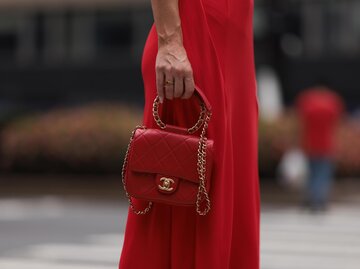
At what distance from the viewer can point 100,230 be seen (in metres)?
9.00

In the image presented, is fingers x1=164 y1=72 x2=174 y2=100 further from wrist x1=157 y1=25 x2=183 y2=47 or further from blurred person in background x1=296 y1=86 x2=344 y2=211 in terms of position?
blurred person in background x1=296 y1=86 x2=344 y2=211

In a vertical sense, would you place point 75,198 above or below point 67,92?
below

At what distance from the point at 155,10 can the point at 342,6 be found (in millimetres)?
24759

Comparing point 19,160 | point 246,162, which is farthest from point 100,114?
point 246,162

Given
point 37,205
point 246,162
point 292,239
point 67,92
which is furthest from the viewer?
point 67,92

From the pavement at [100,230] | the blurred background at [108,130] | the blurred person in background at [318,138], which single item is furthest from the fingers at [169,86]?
the blurred person in background at [318,138]

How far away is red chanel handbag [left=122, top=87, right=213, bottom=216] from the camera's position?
2.45 m

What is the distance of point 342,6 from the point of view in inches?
1043

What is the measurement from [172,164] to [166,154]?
0.11 ft

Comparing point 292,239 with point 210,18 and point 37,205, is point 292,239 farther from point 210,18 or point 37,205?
point 210,18

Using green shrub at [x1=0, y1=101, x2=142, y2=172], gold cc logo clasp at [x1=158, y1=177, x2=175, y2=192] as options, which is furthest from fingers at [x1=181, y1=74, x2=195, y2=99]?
green shrub at [x1=0, y1=101, x2=142, y2=172]

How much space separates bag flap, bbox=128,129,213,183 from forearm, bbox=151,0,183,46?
265mm

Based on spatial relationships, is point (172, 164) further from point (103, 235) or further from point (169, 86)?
point (103, 235)

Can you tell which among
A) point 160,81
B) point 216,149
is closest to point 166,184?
point 216,149
